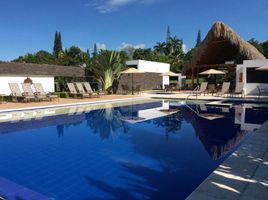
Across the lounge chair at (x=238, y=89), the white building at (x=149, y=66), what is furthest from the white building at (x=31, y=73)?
the lounge chair at (x=238, y=89)

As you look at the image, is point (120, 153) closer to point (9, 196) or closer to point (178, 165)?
point (178, 165)

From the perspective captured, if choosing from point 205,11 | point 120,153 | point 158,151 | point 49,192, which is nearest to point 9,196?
point 49,192

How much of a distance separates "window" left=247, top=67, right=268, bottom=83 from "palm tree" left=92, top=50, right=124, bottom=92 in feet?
38.9

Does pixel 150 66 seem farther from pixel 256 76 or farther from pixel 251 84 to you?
pixel 256 76

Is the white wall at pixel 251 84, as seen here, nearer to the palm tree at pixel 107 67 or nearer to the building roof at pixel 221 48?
the building roof at pixel 221 48

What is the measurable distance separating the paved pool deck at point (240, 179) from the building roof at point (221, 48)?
1855cm

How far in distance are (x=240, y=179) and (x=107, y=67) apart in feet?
69.9

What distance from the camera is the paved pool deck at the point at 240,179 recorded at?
3.40 metres

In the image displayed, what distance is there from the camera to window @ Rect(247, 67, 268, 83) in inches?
803

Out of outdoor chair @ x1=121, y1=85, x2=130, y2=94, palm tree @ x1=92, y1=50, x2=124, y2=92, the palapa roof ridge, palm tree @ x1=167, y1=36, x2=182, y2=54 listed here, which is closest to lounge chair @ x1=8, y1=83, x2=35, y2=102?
palm tree @ x1=92, y1=50, x2=124, y2=92

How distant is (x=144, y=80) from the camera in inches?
1185

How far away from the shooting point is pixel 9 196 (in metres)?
3.69

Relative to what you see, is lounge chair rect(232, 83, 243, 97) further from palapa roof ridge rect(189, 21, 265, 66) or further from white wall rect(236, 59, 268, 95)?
palapa roof ridge rect(189, 21, 265, 66)

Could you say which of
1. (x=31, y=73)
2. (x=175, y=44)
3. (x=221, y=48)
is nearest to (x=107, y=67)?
(x=31, y=73)
